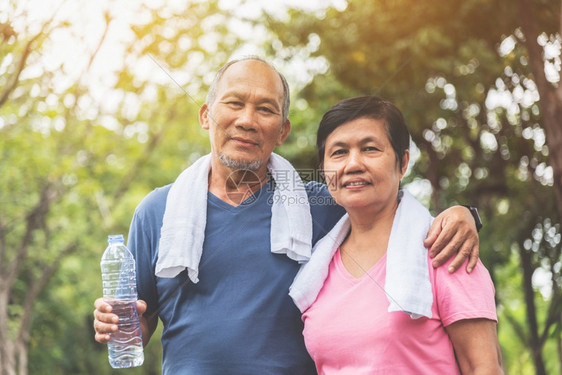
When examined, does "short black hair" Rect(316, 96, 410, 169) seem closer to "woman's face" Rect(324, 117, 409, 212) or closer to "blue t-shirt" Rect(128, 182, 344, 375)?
"woman's face" Rect(324, 117, 409, 212)

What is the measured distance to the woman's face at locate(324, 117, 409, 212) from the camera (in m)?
2.82

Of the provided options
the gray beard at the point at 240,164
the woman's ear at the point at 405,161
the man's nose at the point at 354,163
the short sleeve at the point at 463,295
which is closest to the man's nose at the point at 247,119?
the gray beard at the point at 240,164

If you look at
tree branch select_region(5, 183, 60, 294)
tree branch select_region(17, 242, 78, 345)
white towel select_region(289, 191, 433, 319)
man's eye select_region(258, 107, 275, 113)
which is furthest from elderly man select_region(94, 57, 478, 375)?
tree branch select_region(17, 242, 78, 345)

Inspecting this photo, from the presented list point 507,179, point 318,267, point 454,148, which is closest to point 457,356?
point 318,267

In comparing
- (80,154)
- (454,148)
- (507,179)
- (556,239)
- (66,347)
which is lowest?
(66,347)

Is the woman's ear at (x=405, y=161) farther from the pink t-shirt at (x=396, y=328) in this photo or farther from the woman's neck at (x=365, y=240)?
the pink t-shirt at (x=396, y=328)

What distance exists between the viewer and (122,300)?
9.88 feet

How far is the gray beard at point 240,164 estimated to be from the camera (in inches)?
130

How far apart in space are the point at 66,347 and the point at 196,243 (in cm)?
2095

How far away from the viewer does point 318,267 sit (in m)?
2.90

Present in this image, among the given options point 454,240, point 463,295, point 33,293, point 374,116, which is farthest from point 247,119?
point 33,293

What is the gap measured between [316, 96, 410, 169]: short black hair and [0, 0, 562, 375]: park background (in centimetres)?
164

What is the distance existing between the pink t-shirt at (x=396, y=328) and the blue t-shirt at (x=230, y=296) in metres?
0.36

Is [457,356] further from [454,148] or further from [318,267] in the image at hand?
[454,148]
